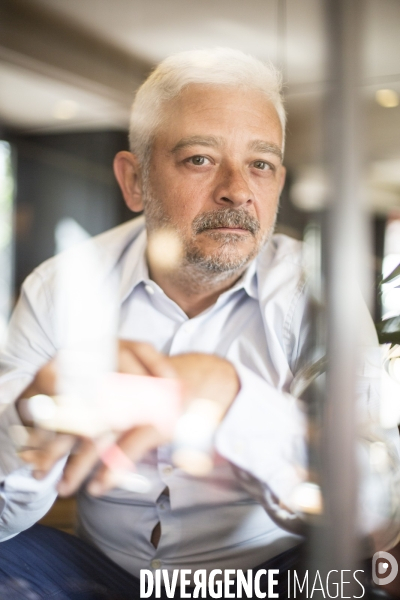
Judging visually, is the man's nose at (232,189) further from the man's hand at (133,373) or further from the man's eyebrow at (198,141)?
the man's hand at (133,373)

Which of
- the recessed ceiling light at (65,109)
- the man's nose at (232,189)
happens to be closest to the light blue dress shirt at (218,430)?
the man's nose at (232,189)

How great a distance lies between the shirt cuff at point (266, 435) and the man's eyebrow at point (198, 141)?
0.44 m

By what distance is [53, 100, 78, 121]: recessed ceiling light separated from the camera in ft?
3.89

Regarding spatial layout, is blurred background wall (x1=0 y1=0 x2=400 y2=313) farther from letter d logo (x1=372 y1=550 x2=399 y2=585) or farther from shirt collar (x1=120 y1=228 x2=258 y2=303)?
letter d logo (x1=372 y1=550 x2=399 y2=585)

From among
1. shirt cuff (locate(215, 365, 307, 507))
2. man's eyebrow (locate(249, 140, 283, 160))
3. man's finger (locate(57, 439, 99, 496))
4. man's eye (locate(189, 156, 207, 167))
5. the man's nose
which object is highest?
man's eyebrow (locate(249, 140, 283, 160))

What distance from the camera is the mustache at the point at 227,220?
1088 millimetres

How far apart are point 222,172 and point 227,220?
0.09 metres

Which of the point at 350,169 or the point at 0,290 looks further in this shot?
the point at 0,290

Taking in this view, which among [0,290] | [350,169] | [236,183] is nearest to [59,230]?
[0,290]

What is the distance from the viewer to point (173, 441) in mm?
1127

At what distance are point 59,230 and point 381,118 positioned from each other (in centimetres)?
67

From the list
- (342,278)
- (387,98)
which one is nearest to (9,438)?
(342,278)

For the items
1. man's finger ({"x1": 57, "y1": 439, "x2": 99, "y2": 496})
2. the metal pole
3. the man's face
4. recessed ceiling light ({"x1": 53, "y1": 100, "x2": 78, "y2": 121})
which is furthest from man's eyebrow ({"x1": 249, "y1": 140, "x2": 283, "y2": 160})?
man's finger ({"x1": 57, "y1": 439, "x2": 99, "y2": 496})

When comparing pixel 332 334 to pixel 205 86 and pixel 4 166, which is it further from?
pixel 4 166
